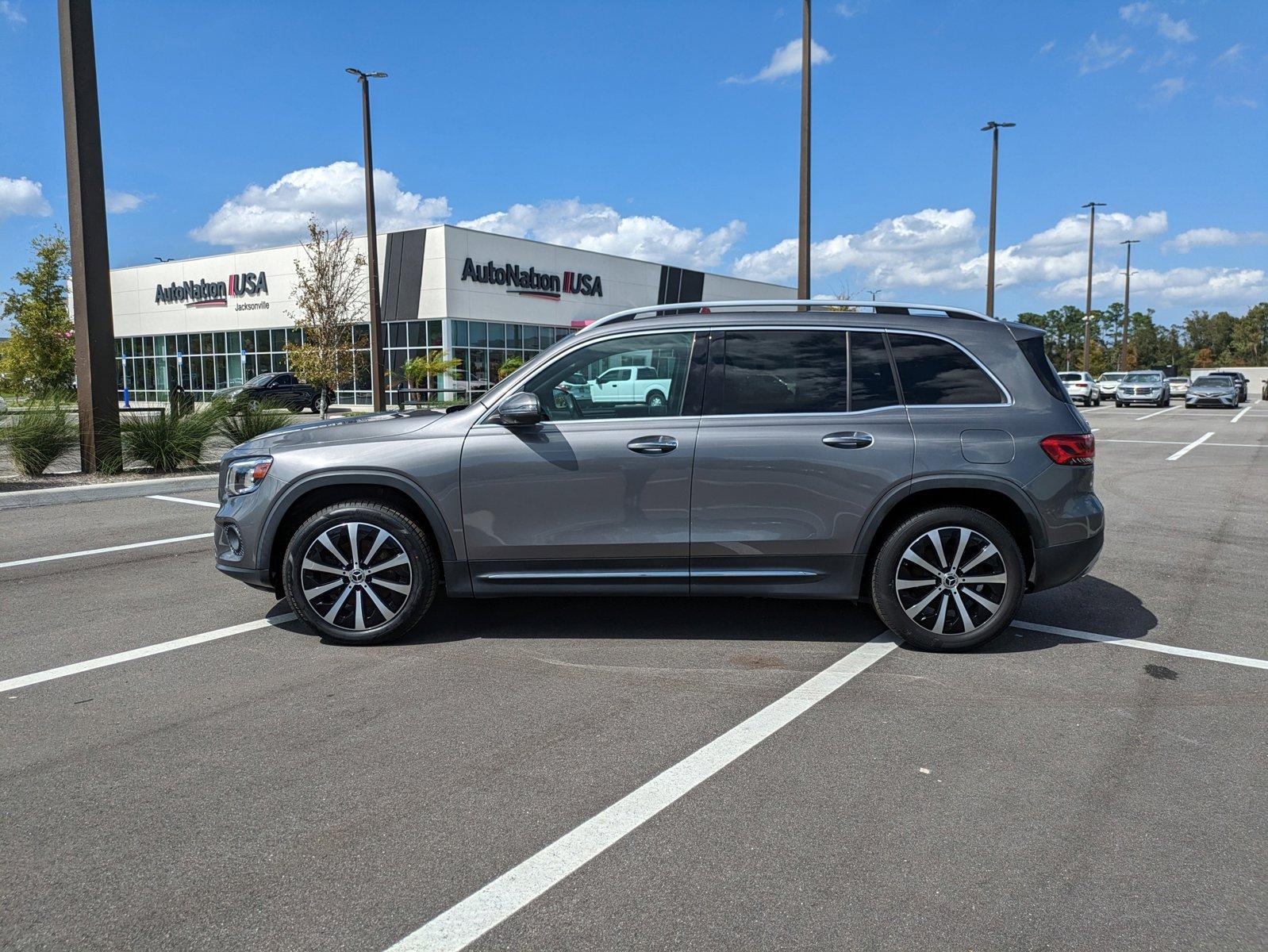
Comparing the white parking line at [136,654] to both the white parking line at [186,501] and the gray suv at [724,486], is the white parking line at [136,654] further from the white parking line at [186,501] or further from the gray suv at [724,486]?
the white parking line at [186,501]

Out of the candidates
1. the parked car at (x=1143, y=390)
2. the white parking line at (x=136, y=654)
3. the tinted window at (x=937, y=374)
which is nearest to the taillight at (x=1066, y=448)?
the tinted window at (x=937, y=374)

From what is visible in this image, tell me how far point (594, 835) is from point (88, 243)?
1344 cm

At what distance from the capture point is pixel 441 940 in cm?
255

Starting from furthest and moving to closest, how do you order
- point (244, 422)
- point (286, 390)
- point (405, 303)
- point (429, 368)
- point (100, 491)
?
point (405, 303), point (286, 390), point (429, 368), point (244, 422), point (100, 491)

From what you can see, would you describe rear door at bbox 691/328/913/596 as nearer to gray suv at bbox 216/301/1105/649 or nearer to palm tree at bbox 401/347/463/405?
gray suv at bbox 216/301/1105/649

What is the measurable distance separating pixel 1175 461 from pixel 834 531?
14003mm

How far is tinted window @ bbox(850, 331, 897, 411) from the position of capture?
5141 mm

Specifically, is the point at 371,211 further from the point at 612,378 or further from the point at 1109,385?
the point at 1109,385

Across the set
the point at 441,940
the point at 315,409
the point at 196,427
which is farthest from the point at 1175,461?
the point at 315,409

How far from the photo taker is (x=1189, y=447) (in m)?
19.5

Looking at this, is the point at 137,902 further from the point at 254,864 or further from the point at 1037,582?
the point at 1037,582

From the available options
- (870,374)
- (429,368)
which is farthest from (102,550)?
(429,368)

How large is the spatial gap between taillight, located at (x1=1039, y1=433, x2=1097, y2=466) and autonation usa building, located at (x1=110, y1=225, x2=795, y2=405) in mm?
31743

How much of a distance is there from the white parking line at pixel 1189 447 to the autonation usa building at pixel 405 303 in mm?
25172
